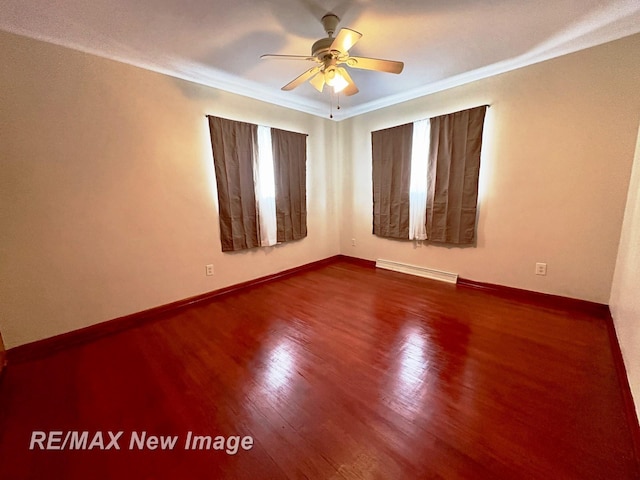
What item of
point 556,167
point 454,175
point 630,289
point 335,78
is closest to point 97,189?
point 335,78

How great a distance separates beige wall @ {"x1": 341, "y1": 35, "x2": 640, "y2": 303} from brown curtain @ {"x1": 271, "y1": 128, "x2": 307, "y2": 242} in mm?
1743

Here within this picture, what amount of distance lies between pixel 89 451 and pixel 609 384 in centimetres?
278

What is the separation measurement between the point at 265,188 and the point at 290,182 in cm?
41

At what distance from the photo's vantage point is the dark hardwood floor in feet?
3.45

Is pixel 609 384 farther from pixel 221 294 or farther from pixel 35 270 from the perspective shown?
pixel 35 270

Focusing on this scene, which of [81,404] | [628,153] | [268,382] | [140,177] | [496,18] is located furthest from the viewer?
[140,177]

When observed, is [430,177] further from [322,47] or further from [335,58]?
[322,47]

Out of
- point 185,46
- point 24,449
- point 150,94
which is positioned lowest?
point 24,449

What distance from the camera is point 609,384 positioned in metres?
1.43

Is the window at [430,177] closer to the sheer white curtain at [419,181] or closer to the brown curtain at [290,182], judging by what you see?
the sheer white curtain at [419,181]

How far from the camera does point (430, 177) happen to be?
10.1 feet

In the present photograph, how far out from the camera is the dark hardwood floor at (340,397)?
1.05 metres

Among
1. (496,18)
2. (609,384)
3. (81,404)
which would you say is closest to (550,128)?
(496,18)

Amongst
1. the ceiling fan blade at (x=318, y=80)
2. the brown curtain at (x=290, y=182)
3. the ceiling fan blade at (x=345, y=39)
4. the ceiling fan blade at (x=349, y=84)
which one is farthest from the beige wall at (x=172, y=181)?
the ceiling fan blade at (x=345, y=39)
